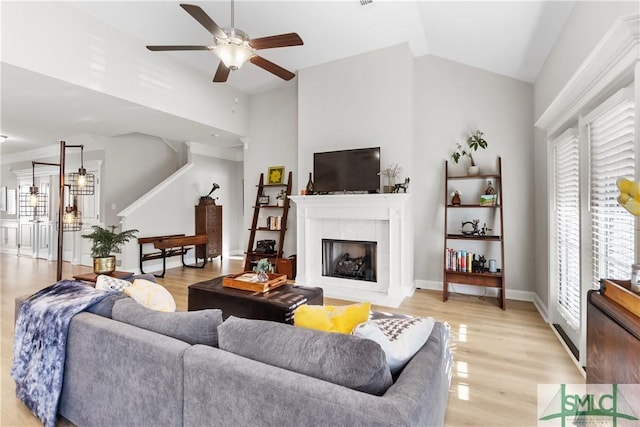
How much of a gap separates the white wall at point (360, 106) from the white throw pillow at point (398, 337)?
3.10 metres

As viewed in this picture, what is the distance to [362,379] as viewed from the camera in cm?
104

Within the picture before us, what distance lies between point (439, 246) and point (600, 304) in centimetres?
303

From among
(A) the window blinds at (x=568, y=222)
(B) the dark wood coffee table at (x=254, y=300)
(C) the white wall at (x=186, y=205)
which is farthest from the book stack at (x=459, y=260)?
(C) the white wall at (x=186, y=205)

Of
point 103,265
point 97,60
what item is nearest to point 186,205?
point 97,60

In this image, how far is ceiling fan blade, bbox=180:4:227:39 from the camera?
2.19 meters

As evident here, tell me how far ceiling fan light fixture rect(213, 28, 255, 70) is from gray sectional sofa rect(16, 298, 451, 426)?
2.03 m

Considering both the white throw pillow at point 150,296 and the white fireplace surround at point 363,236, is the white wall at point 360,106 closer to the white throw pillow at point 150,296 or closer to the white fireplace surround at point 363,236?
the white fireplace surround at point 363,236

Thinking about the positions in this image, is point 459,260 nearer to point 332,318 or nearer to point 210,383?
point 332,318

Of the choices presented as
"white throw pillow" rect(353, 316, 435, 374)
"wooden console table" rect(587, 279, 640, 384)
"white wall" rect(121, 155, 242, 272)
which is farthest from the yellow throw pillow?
"white wall" rect(121, 155, 242, 272)

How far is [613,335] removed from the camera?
1306mm

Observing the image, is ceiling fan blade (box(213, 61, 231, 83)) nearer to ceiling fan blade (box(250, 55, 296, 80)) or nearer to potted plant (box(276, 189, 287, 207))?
ceiling fan blade (box(250, 55, 296, 80))

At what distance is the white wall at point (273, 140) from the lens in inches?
212

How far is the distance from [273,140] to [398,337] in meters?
4.83

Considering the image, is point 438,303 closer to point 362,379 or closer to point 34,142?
point 362,379
